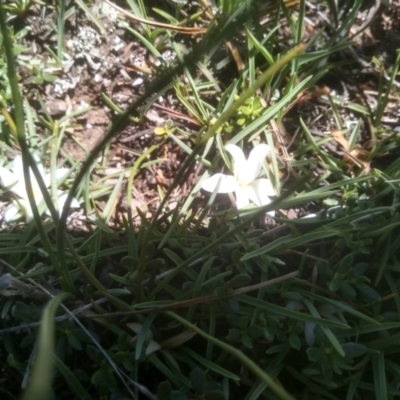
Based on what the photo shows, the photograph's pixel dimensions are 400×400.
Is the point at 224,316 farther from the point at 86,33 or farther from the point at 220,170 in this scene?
the point at 86,33

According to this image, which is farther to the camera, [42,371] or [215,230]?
[215,230]

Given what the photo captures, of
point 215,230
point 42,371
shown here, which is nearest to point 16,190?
point 215,230

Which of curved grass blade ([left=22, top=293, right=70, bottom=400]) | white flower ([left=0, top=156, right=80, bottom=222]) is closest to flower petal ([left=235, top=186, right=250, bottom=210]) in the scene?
white flower ([left=0, top=156, right=80, bottom=222])

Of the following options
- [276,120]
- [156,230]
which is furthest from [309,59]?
[156,230]

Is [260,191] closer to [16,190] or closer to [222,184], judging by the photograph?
[222,184]

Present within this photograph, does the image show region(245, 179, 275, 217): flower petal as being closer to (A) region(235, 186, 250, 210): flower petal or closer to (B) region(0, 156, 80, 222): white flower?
(A) region(235, 186, 250, 210): flower petal

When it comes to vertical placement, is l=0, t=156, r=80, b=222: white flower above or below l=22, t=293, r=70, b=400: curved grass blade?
above
